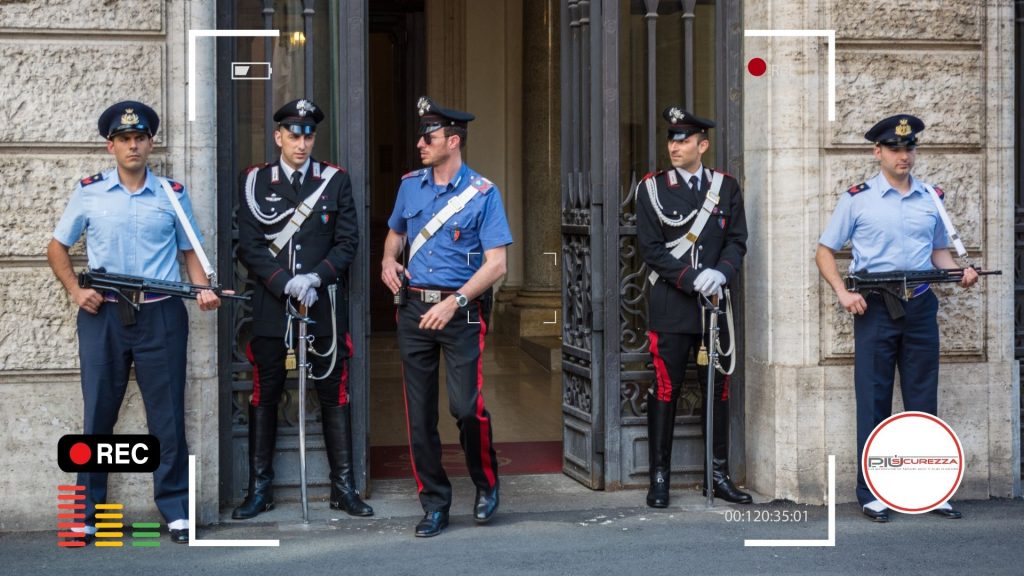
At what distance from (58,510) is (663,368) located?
319 centimetres

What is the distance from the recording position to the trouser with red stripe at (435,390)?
7379 millimetres

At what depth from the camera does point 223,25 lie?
25.8 ft

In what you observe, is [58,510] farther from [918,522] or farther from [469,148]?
[469,148]

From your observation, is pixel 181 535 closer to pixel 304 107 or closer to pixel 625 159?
pixel 304 107

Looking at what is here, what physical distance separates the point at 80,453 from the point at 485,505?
2019 mm

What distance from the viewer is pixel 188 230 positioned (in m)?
7.20

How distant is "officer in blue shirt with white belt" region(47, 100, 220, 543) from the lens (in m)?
7.06

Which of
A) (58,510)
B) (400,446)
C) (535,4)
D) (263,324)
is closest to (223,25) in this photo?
(263,324)

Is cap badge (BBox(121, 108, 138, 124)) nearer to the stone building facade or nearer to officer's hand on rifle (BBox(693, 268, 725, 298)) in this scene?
the stone building facade

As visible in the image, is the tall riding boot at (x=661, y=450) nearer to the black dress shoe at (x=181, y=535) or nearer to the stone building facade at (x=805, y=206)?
the stone building facade at (x=805, y=206)

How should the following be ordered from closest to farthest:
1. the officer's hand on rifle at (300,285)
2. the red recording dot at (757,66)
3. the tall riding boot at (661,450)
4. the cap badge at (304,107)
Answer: the officer's hand on rifle at (300,285), the cap badge at (304,107), the tall riding boot at (661,450), the red recording dot at (757,66)

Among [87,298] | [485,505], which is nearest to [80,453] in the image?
[87,298]

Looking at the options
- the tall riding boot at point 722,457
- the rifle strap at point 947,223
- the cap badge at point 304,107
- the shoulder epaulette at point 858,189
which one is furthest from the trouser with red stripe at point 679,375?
the cap badge at point 304,107

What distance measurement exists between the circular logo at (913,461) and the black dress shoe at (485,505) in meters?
1.85
